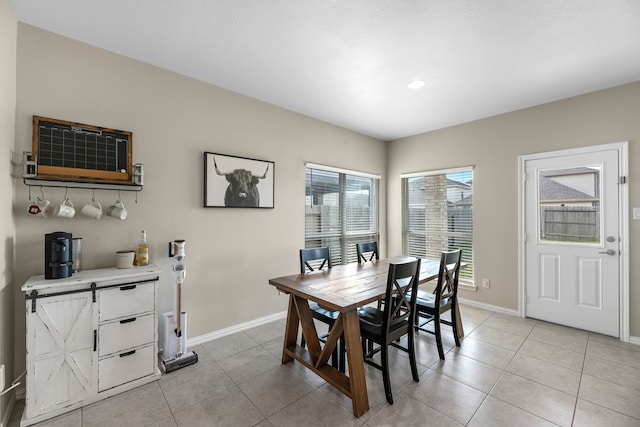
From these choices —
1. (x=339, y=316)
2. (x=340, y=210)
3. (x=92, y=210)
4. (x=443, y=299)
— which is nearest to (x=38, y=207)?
(x=92, y=210)

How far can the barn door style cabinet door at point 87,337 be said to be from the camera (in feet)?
5.70

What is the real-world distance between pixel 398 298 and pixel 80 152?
107 inches

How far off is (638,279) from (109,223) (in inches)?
201

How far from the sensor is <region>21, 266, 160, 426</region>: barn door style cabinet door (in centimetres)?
174

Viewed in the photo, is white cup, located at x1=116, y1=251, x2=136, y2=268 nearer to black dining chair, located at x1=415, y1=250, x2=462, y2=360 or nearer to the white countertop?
the white countertop

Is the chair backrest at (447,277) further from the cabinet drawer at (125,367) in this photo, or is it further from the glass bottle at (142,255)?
the glass bottle at (142,255)

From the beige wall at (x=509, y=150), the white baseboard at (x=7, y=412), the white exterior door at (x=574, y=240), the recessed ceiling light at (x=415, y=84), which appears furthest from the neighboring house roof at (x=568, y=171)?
the white baseboard at (x=7, y=412)

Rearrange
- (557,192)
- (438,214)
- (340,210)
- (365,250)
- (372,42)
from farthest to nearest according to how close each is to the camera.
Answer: (438,214)
(340,210)
(365,250)
(557,192)
(372,42)

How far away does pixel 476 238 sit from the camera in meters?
3.93

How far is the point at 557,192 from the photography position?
10.9 feet

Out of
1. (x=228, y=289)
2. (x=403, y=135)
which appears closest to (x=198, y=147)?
(x=228, y=289)

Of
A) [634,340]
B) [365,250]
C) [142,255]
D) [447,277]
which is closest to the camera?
[142,255]

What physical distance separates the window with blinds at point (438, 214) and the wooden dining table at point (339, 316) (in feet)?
5.38

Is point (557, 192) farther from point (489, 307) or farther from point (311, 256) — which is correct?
point (311, 256)
